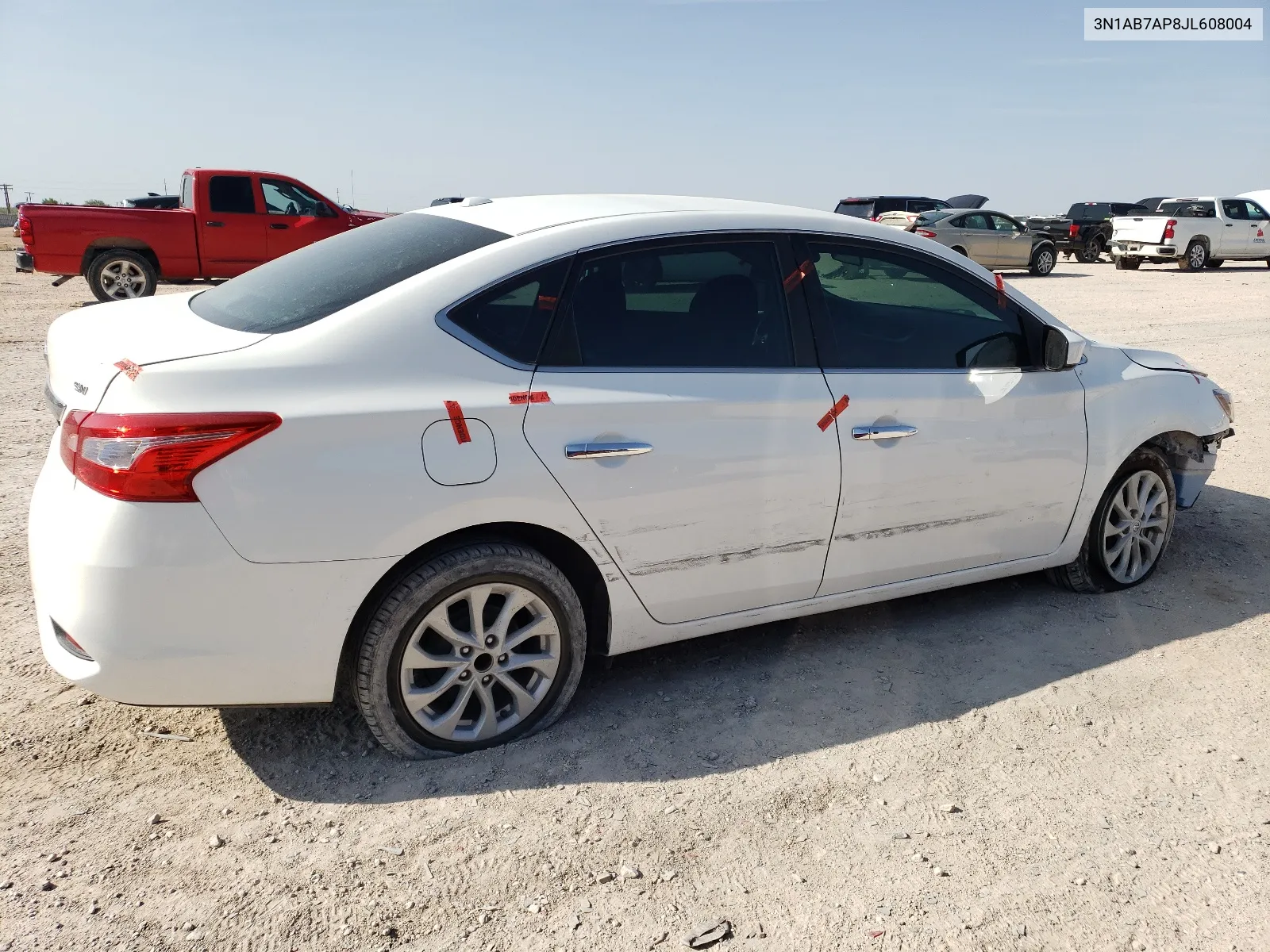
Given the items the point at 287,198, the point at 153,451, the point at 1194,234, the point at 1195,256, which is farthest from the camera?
the point at 1195,256

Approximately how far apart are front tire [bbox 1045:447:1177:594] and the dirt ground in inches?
12.3

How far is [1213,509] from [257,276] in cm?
525

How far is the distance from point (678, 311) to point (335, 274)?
112 centimetres

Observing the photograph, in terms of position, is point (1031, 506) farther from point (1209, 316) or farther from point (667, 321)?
point (1209, 316)

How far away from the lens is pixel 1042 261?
Result: 1011 inches

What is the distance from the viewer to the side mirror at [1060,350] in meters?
4.24

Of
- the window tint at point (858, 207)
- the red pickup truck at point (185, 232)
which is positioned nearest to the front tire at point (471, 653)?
the red pickup truck at point (185, 232)

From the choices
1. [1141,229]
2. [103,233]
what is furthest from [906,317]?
[1141,229]

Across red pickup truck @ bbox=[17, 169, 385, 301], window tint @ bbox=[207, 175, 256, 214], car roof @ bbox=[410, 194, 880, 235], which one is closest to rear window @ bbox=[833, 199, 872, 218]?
red pickup truck @ bbox=[17, 169, 385, 301]

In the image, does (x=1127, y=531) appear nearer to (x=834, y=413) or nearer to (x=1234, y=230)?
(x=834, y=413)

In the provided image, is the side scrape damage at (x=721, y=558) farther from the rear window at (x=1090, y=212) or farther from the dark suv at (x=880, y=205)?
the rear window at (x=1090, y=212)

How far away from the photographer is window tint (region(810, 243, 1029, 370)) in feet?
12.7

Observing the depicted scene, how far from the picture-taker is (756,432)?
3553mm

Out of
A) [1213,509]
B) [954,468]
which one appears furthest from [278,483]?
[1213,509]
